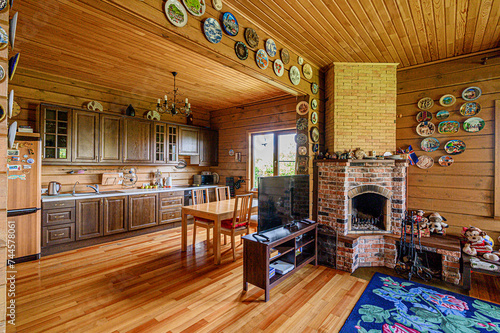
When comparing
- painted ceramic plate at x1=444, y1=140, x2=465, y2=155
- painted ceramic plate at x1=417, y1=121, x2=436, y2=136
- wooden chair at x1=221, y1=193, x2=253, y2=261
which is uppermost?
painted ceramic plate at x1=417, y1=121, x2=436, y2=136

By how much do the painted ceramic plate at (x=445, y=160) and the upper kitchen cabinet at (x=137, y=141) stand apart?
5084mm

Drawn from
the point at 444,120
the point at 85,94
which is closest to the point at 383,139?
the point at 444,120

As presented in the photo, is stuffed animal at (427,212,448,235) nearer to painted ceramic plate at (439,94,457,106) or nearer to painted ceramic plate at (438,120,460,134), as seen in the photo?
painted ceramic plate at (438,120,460,134)

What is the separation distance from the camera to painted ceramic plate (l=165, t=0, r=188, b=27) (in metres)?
1.85

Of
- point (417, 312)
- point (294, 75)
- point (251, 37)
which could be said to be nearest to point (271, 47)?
point (251, 37)

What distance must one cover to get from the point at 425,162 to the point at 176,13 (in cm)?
377

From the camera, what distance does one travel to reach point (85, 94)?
4277mm

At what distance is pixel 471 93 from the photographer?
3182 mm

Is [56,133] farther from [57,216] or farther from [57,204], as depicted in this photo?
[57,216]

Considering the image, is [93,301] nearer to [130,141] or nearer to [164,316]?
[164,316]

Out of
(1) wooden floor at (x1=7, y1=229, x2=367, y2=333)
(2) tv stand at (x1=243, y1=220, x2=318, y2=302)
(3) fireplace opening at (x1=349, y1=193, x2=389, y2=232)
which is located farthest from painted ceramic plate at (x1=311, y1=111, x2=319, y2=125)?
(1) wooden floor at (x1=7, y1=229, x2=367, y2=333)

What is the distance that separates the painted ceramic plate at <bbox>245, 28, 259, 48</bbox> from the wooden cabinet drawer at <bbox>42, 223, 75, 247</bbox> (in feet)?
12.3

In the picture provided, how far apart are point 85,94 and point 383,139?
5.14m

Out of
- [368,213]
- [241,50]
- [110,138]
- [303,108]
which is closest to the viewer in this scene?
[241,50]
